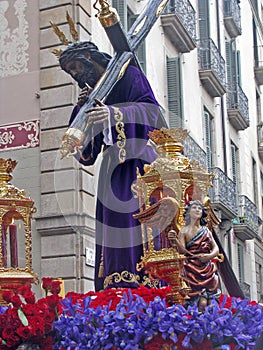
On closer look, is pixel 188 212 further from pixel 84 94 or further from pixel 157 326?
pixel 84 94

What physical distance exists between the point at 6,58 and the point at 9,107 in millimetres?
775

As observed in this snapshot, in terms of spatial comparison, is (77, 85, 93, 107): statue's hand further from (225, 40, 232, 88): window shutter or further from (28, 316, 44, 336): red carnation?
(225, 40, 232, 88): window shutter

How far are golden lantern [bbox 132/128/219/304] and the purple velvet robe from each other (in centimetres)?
33

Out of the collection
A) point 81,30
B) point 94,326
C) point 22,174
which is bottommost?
point 94,326

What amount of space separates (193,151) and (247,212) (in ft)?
17.9

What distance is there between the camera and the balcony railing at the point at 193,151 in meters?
17.1

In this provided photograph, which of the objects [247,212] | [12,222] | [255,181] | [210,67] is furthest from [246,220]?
[12,222]

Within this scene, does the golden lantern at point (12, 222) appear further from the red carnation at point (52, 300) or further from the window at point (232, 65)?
the window at point (232, 65)

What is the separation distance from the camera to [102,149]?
641 centimetres

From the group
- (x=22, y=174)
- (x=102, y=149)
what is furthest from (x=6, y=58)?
(x=102, y=149)

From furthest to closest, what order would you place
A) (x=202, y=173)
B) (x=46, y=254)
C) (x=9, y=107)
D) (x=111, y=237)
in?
1. (x=9, y=107)
2. (x=46, y=254)
3. (x=111, y=237)
4. (x=202, y=173)

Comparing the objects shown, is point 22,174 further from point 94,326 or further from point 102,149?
point 94,326

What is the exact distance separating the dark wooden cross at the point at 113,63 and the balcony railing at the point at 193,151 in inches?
408

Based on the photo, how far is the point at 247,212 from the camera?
74.4 feet
